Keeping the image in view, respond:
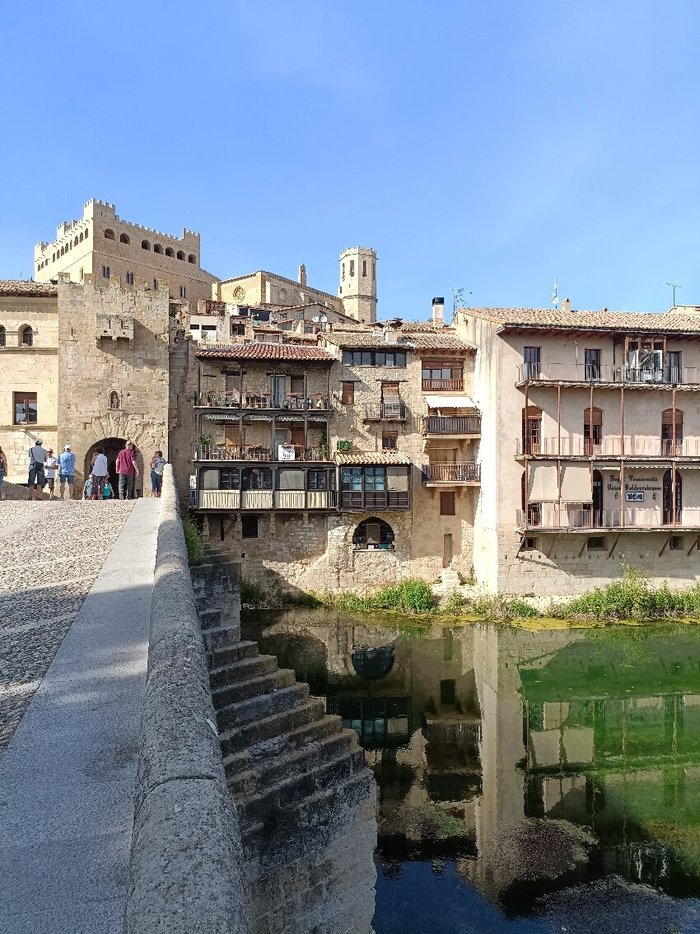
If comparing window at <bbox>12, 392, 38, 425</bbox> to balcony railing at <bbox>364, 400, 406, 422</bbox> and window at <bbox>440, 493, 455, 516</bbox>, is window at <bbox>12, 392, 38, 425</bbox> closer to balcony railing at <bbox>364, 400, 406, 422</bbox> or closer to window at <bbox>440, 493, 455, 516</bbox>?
balcony railing at <bbox>364, 400, 406, 422</bbox>

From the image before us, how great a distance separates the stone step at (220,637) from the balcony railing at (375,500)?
2007 centimetres

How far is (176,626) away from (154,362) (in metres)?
26.4

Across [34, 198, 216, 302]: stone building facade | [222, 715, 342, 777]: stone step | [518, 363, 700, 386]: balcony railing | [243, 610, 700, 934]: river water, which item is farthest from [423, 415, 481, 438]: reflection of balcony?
[34, 198, 216, 302]: stone building facade

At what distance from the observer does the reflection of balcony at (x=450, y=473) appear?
29641mm

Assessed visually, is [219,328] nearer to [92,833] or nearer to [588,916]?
[588,916]

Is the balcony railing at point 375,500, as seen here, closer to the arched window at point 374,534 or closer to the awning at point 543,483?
the arched window at point 374,534

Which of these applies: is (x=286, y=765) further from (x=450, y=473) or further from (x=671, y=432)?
(x=671, y=432)

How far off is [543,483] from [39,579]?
72.7ft

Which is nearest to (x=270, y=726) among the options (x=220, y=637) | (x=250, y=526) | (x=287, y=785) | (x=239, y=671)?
(x=287, y=785)

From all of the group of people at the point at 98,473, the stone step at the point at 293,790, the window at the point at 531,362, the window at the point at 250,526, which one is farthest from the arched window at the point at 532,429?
the stone step at the point at 293,790

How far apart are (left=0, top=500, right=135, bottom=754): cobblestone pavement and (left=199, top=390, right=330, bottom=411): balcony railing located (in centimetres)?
1284

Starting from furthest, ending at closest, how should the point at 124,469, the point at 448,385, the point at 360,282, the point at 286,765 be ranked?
the point at 360,282, the point at 448,385, the point at 124,469, the point at 286,765

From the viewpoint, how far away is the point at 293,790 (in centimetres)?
708

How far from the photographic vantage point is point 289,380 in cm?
3011
